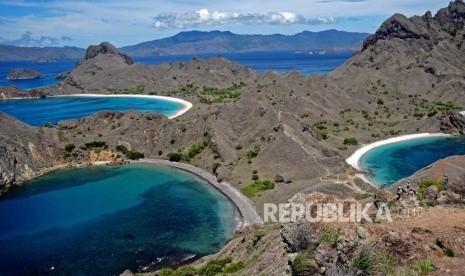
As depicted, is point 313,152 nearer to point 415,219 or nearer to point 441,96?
point 415,219

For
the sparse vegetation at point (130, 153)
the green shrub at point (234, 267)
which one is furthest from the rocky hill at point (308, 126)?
the green shrub at point (234, 267)

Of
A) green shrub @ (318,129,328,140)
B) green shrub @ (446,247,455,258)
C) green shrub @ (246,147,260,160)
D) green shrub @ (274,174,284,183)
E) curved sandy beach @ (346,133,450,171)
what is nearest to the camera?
green shrub @ (446,247,455,258)

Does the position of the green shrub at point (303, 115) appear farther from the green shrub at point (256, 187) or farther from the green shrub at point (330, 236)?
the green shrub at point (330, 236)

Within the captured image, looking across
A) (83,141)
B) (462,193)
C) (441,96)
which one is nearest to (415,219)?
(462,193)

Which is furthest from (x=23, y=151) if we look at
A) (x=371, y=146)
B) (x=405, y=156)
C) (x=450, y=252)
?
(x=450, y=252)
